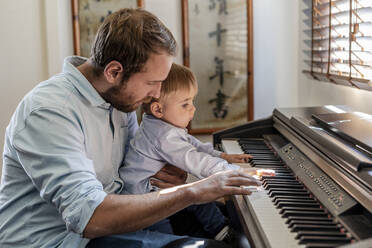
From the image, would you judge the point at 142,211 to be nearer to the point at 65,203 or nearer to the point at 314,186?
the point at 65,203

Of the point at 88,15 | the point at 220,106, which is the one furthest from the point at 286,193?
the point at 88,15

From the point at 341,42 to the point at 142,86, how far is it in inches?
52.0

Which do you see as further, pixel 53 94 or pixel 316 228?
pixel 53 94

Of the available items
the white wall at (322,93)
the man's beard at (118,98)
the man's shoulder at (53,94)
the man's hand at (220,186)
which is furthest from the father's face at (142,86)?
the white wall at (322,93)

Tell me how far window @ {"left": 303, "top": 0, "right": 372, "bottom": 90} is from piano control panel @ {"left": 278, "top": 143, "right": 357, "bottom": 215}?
525 millimetres

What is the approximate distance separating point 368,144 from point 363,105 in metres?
0.92

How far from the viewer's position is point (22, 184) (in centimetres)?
150

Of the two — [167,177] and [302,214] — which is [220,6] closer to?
[167,177]

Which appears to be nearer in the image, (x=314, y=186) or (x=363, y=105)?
(x=314, y=186)

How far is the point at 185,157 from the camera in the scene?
1.90m

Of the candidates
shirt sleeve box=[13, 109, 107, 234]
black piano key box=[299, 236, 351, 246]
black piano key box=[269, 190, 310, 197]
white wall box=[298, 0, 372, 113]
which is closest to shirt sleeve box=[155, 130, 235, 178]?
black piano key box=[269, 190, 310, 197]

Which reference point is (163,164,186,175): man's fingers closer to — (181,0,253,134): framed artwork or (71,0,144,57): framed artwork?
(181,0,253,134): framed artwork

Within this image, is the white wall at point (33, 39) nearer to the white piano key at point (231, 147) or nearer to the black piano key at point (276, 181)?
the white piano key at point (231, 147)

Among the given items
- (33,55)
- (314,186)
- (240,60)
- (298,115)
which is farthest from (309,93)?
(33,55)
